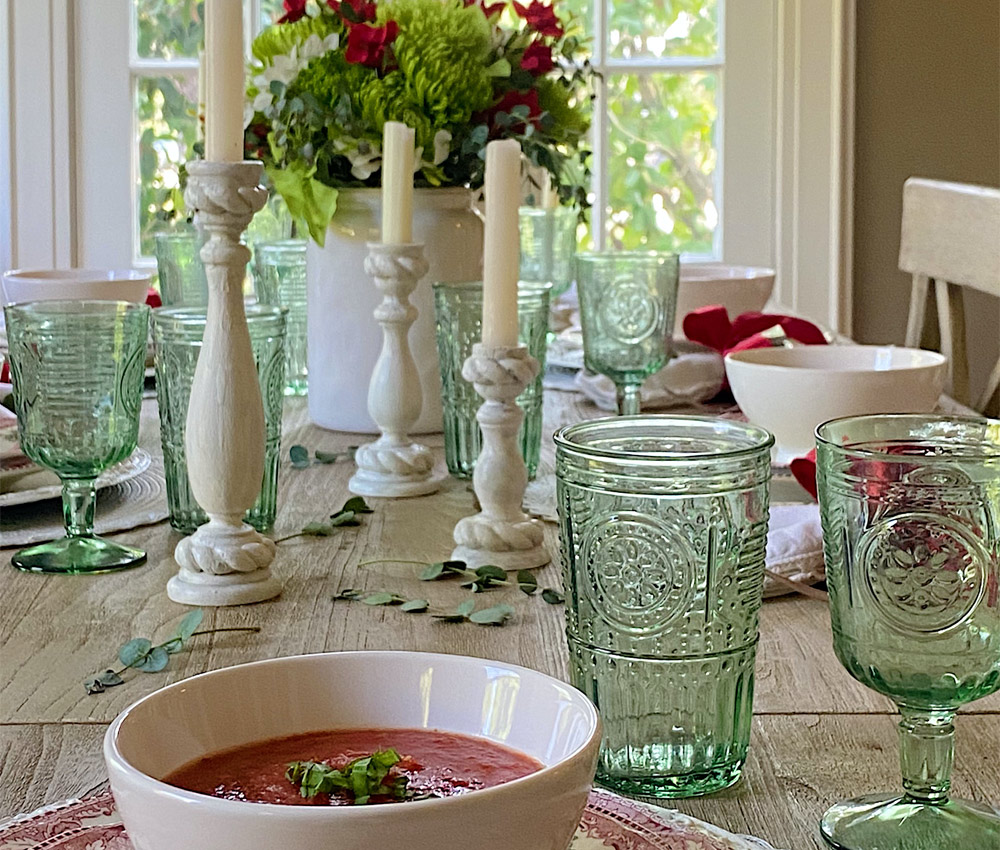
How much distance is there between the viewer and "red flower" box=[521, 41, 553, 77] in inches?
54.8

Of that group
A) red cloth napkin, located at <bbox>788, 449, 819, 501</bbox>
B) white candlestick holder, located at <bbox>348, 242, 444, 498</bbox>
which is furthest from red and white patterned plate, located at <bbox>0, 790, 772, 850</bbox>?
white candlestick holder, located at <bbox>348, 242, 444, 498</bbox>

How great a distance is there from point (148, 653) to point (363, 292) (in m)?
0.70

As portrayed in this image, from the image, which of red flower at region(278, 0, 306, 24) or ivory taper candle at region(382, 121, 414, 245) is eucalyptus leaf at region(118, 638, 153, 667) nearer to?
ivory taper candle at region(382, 121, 414, 245)

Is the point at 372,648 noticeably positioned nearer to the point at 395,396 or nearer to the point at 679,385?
the point at 395,396

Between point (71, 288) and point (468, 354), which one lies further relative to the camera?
point (71, 288)

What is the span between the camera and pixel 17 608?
0.87 metres

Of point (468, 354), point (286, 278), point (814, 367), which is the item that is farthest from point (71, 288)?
point (814, 367)

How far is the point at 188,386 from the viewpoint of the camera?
1.04 meters

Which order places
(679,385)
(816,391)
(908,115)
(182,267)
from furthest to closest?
1. (908,115)
2. (182,267)
3. (679,385)
4. (816,391)

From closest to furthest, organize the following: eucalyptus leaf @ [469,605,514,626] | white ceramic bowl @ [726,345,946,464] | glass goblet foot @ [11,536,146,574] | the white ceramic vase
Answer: eucalyptus leaf @ [469,605,514,626] → glass goblet foot @ [11,536,146,574] → white ceramic bowl @ [726,345,946,464] → the white ceramic vase

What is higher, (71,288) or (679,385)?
(71,288)

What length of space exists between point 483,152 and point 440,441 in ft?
0.95

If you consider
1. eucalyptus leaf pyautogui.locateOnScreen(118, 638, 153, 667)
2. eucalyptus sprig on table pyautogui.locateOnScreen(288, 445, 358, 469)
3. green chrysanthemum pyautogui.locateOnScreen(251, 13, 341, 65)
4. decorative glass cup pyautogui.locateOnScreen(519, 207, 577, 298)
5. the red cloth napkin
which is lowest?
eucalyptus leaf pyautogui.locateOnScreen(118, 638, 153, 667)

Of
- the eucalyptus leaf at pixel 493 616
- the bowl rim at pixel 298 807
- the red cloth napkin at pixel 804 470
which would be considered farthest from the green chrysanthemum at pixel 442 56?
the bowl rim at pixel 298 807
